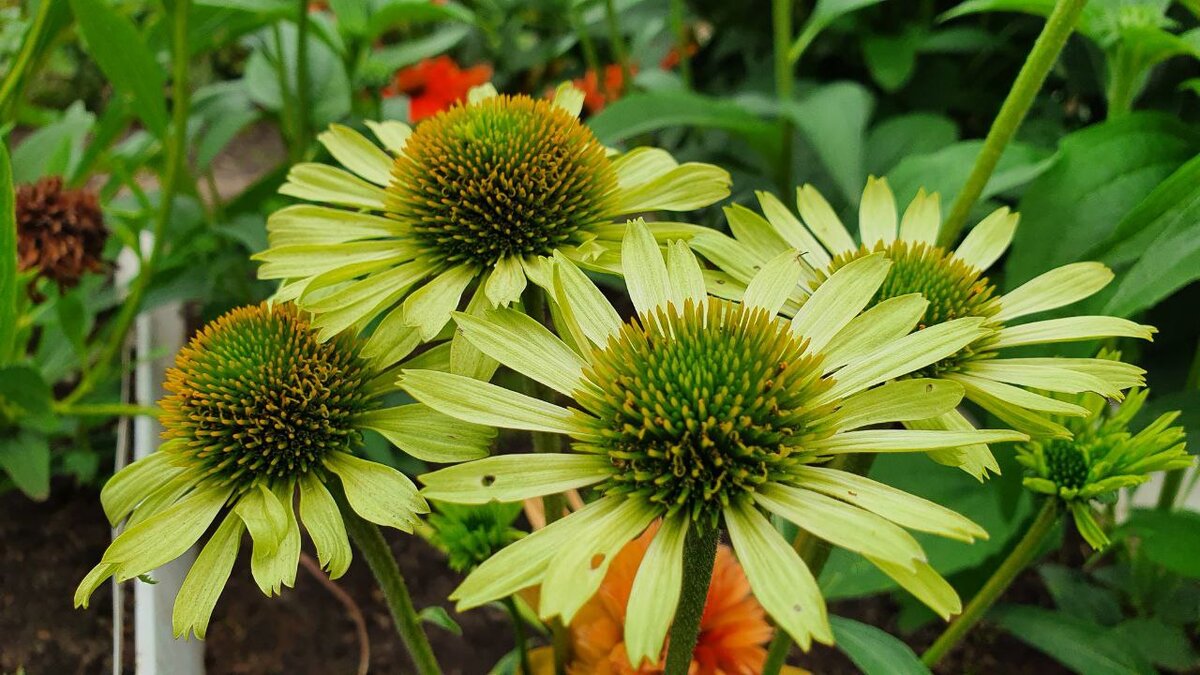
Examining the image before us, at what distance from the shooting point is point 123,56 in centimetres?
67

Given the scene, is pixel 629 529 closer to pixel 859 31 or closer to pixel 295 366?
pixel 295 366

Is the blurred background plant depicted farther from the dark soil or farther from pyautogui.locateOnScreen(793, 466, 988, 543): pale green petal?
pyautogui.locateOnScreen(793, 466, 988, 543): pale green petal

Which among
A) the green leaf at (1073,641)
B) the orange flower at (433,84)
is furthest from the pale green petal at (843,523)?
the orange flower at (433,84)

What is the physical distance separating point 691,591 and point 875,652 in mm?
128

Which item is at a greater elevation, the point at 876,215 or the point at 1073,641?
the point at 876,215

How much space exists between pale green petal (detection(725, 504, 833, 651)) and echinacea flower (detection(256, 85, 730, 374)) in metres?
0.16

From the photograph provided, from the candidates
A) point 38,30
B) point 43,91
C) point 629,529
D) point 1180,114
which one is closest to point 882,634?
point 629,529

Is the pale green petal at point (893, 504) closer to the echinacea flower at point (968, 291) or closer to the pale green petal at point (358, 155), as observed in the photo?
the echinacea flower at point (968, 291)

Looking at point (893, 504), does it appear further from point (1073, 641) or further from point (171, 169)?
point (171, 169)

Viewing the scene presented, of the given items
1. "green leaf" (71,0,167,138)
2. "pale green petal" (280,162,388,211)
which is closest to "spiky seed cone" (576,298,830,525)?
"pale green petal" (280,162,388,211)

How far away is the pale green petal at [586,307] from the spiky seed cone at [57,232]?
53cm

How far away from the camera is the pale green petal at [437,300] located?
40 centimetres

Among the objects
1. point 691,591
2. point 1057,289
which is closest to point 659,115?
point 1057,289

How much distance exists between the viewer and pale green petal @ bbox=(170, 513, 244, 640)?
0.37 metres
